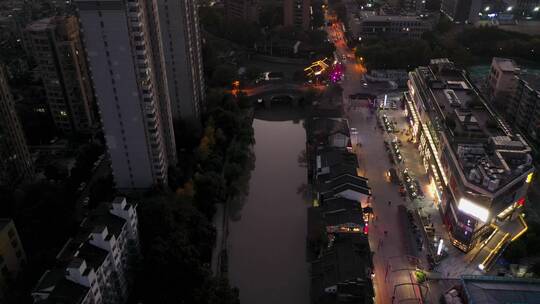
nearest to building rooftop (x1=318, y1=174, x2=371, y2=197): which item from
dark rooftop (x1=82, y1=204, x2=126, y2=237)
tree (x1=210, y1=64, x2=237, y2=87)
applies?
dark rooftop (x1=82, y1=204, x2=126, y2=237)

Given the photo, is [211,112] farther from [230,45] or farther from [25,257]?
[230,45]

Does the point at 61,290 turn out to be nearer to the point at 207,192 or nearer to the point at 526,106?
the point at 207,192

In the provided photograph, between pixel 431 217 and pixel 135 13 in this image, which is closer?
pixel 135 13

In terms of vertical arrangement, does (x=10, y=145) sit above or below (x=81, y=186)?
above

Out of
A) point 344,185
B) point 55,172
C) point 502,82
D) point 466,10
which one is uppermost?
point 466,10

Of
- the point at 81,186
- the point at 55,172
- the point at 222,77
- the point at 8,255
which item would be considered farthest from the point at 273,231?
the point at 222,77

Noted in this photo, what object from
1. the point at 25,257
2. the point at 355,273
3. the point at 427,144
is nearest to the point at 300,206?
the point at 355,273

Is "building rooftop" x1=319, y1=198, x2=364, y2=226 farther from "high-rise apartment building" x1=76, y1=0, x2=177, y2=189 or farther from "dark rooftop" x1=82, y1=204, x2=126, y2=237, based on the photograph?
"dark rooftop" x1=82, y1=204, x2=126, y2=237
